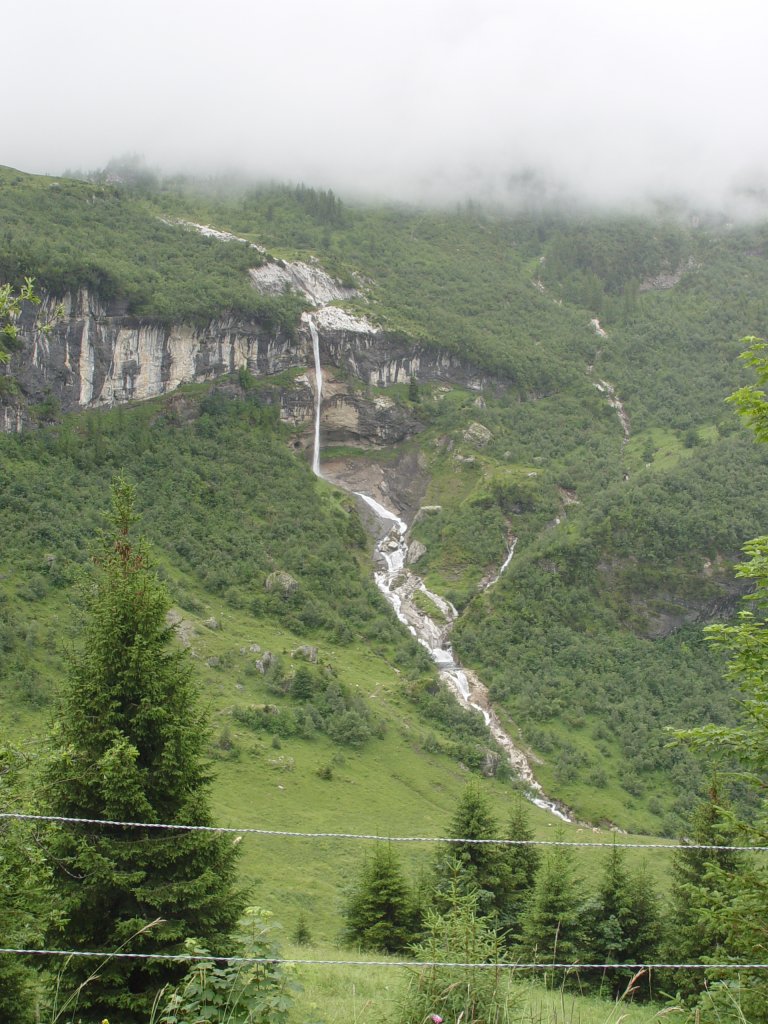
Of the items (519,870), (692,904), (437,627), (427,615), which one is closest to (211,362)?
(427,615)

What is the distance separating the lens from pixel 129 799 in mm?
12258

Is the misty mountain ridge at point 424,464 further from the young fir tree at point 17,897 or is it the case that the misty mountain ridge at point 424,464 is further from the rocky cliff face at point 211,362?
the young fir tree at point 17,897

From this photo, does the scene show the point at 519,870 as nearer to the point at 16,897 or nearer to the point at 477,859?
the point at 477,859

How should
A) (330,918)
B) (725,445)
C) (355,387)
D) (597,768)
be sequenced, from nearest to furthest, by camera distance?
(330,918)
(597,768)
(725,445)
(355,387)

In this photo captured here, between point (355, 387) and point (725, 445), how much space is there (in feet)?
230

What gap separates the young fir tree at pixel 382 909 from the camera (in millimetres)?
26484

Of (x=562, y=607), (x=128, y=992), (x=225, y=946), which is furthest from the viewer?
(x=562, y=607)

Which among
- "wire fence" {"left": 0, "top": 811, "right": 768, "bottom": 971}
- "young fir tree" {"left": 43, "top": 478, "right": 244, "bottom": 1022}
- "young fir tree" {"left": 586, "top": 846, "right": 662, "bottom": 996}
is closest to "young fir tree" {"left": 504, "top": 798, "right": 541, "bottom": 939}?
"young fir tree" {"left": 586, "top": 846, "right": 662, "bottom": 996}

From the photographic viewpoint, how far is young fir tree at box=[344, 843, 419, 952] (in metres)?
26.5

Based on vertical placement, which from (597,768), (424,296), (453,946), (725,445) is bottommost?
(597,768)

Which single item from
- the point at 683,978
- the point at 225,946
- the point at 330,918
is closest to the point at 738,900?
the point at 225,946

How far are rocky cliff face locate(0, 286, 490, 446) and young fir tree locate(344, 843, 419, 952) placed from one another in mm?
74015

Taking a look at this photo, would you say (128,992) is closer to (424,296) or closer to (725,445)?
(725,445)

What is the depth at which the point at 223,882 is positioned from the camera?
12977 millimetres
